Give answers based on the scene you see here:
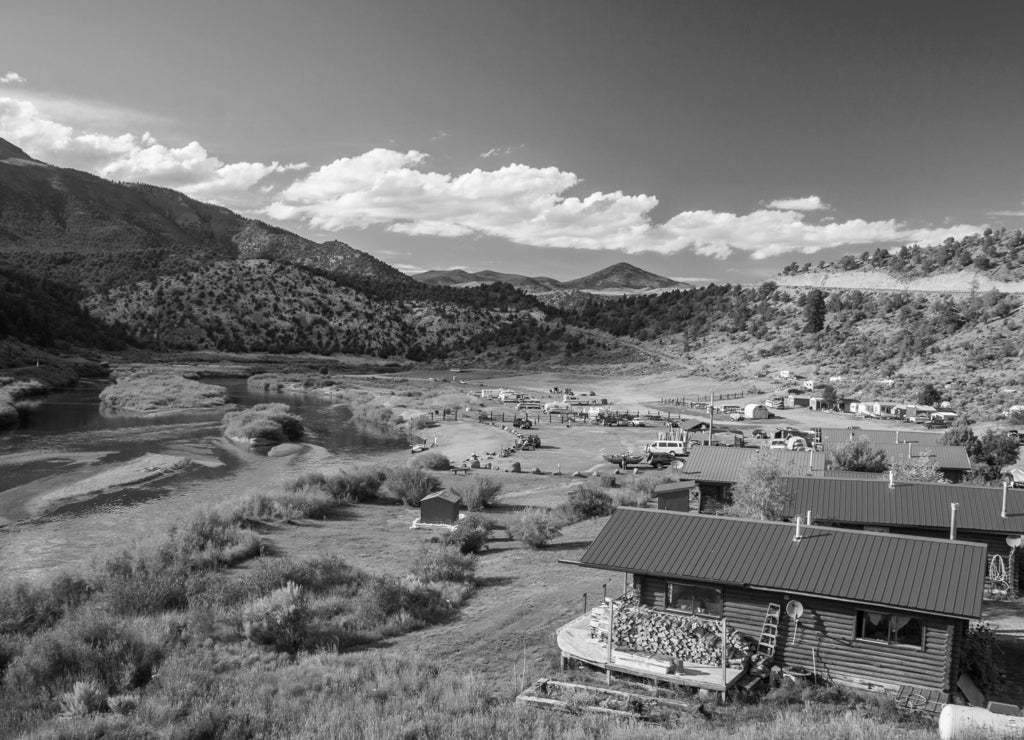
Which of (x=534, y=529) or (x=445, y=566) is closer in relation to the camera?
(x=445, y=566)

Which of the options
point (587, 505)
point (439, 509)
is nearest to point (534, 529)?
point (439, 509)

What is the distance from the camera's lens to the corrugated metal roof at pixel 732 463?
29812 mm

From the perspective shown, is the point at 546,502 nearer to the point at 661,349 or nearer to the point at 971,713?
the point at 971,713

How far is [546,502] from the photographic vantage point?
3584 cm

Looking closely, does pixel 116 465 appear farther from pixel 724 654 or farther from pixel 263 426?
pixel 724 654

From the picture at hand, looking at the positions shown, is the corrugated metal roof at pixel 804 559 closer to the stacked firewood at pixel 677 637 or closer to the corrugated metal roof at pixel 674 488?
the stacked firewood at pixel 677 637

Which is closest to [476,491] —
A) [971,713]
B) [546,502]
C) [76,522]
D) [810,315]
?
[546,502]

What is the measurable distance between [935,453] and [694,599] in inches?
869

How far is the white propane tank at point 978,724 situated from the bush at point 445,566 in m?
13.7

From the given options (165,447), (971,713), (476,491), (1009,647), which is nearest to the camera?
(971,713)

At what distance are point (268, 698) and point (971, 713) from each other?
11386mm

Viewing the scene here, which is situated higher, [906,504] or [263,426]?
[906,504]

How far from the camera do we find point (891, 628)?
14109 millimetres

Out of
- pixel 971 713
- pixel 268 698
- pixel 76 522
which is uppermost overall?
pixel 971 713
